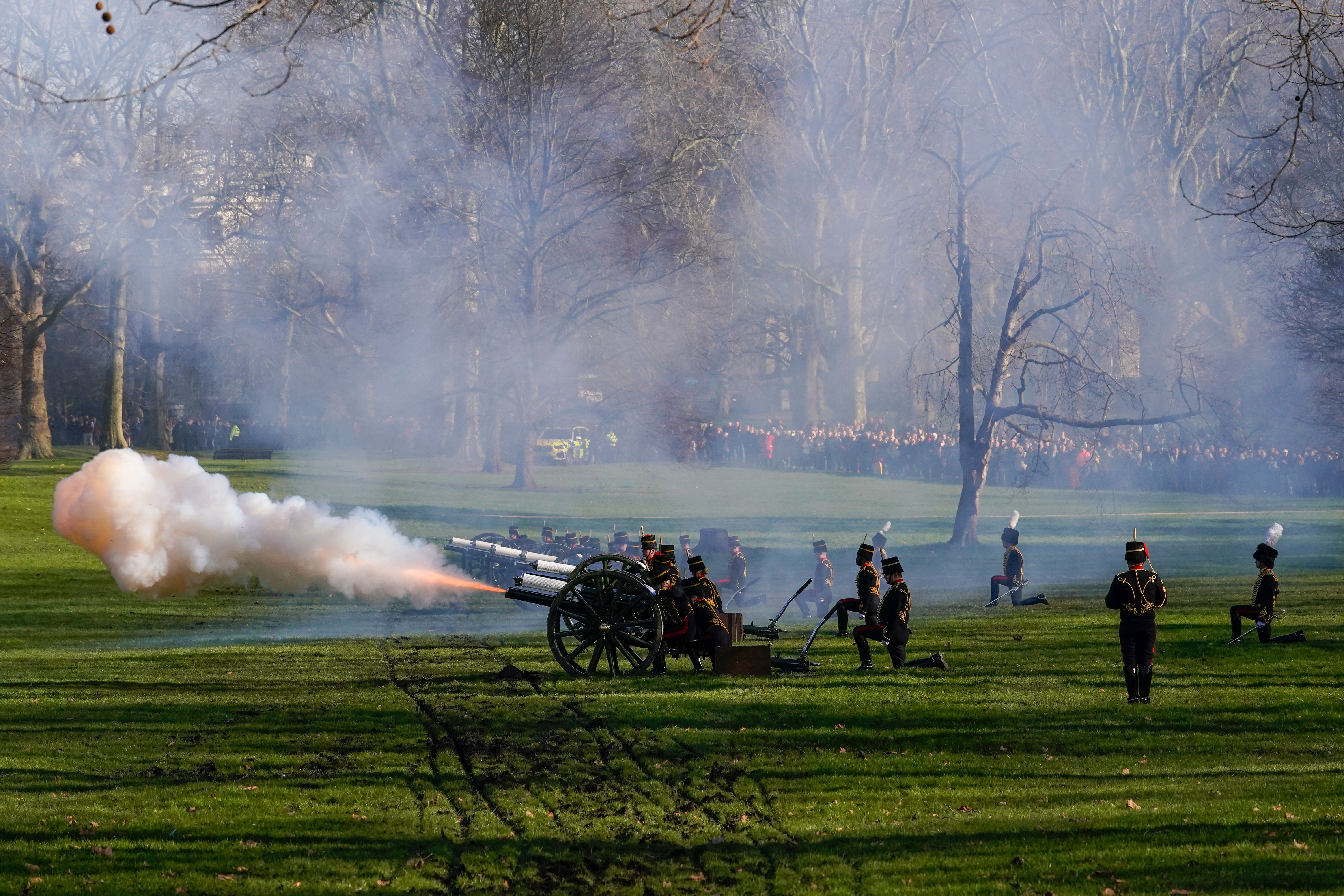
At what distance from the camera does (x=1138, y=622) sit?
37.6 ft

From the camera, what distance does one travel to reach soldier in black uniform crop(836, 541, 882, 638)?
13.5 metres

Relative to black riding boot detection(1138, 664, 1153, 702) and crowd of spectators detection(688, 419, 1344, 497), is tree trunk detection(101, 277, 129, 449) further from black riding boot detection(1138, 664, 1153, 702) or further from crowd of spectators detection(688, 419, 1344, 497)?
black riding boot detection(1138, 664, 1153, 702)

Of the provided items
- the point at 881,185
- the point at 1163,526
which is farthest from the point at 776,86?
the point at 1163,526

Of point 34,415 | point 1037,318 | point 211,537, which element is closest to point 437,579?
point 211,537

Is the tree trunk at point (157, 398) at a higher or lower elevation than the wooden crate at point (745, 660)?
higher

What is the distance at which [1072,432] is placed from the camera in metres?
43.4

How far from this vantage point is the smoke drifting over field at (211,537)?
1588cm

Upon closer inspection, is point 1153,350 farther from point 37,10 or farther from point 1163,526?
point 37,10

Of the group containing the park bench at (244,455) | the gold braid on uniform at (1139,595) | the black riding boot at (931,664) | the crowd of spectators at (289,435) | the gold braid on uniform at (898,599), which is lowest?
the black riding boot at (931,664)

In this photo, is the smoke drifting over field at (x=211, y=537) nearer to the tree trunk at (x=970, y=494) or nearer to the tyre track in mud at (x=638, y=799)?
the tyre track in mud at (x=638, y=799)

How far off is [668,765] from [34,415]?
33.0 metres

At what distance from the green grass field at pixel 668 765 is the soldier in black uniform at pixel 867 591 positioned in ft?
2.27

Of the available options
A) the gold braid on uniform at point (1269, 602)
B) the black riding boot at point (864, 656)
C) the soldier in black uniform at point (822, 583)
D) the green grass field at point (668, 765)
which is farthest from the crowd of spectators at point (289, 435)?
the gold braid on uniform at point (1269, 602)

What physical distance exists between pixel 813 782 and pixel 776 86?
77.2ft
